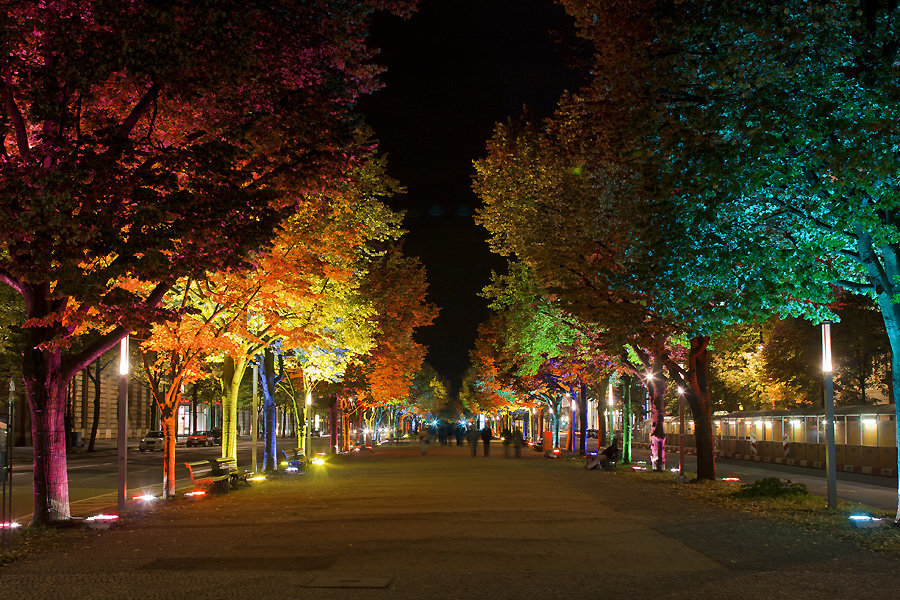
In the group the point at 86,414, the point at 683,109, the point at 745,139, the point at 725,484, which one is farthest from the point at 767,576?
the point at 86,414

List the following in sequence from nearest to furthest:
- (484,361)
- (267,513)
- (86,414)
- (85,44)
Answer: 1. (85,44)
2. (267,513)
3. (86,414)
4. (484,361)

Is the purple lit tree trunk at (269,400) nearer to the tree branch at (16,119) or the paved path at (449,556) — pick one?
the paved path at (449,556)

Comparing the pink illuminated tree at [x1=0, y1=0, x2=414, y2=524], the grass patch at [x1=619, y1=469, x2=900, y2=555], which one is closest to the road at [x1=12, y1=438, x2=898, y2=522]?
the grass patch at [x1=619, y1=469, x2=900, y2=555]

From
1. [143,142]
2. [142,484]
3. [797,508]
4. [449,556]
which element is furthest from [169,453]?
[797,508]

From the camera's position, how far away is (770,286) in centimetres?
1432

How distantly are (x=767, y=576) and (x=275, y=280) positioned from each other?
16108mm

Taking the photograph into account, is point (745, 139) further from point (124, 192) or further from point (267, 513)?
point (267, 513)

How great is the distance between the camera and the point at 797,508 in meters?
17.2

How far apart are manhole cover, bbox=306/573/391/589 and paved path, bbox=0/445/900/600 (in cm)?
2

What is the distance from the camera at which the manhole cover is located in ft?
30.6

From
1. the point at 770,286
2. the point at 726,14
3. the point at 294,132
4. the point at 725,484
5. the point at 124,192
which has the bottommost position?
the point at 725,484

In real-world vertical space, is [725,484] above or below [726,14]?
below

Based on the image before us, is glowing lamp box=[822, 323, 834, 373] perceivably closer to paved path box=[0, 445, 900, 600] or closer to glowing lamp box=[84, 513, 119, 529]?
paved path box=[0, 445, 900, 600]

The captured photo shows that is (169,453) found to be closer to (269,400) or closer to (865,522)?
(269,400)
